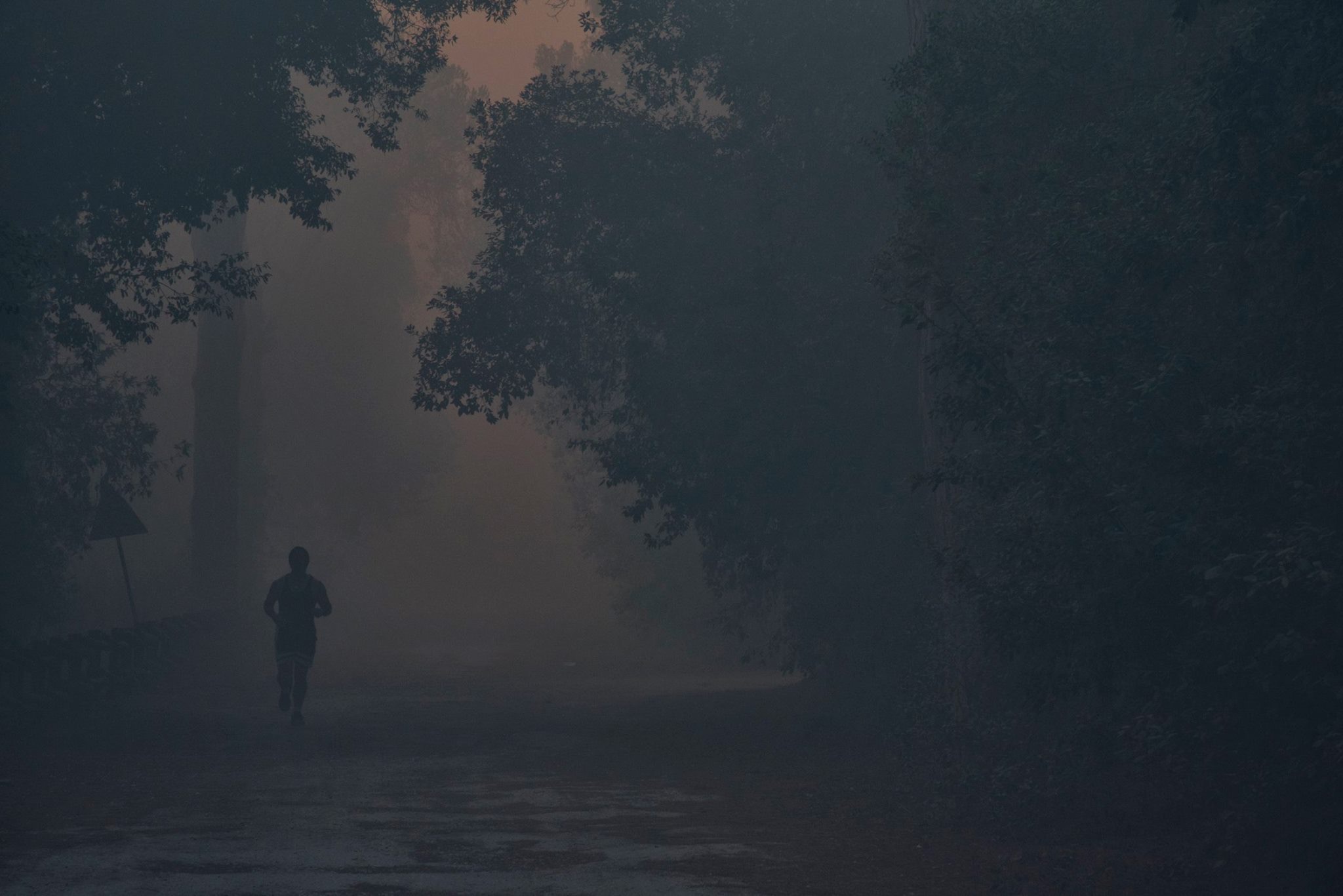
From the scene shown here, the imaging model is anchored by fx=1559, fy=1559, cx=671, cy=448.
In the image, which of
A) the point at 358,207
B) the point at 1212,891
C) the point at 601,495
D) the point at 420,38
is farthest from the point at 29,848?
the point at 358,207

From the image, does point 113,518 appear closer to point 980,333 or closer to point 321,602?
point 321,602

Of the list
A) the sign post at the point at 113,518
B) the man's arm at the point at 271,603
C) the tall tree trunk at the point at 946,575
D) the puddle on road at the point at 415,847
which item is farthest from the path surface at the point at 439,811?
the sign post at the point at 113,518

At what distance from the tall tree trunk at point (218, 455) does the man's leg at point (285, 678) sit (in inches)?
842

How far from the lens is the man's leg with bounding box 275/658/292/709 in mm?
18250

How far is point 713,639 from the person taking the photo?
3784 centimetres

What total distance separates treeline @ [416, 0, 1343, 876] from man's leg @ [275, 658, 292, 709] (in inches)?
157

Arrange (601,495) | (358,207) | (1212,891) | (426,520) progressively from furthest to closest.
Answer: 1. (426,520)
2. (358,207)
3. (601,495)
4. (1212,891)

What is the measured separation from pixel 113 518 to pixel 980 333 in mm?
17057

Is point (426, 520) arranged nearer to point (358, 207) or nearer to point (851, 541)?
point (358, 207)

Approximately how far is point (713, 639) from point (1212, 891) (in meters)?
29.3

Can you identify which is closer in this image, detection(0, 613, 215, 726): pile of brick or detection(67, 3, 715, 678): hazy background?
detection(0, 613, 215, 726): pile of brick

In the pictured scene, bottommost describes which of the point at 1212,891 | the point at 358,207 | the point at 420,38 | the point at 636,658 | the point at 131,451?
the point at 1212,891

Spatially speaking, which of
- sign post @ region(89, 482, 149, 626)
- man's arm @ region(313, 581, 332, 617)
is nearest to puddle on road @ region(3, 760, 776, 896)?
man's arm @ region(313, 581, 332, 617)

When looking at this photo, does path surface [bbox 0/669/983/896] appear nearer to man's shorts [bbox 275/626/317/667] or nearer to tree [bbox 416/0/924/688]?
man's shorts [bbox 275/626/317/667]
